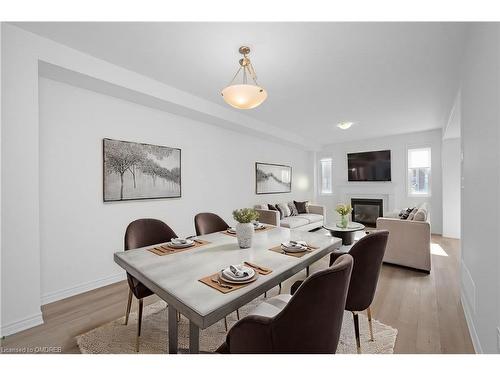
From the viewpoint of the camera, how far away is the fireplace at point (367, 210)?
6342 millimetres

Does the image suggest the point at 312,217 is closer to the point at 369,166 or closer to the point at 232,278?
the point at 369,166

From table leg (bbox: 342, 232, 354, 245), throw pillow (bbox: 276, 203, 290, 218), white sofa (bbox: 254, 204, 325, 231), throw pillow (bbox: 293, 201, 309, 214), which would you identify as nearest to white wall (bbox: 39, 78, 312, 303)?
white sofa (bbox: 254, 204, 325, 231)

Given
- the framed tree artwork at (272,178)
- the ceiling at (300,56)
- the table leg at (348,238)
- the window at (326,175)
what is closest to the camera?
the ceiling at (300,56)

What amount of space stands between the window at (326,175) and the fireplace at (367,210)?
3.04ft

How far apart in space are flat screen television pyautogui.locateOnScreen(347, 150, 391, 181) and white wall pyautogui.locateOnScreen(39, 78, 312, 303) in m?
4.86

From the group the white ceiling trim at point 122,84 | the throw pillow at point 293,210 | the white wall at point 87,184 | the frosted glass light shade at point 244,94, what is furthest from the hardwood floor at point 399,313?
the throw pillow at point 293,210

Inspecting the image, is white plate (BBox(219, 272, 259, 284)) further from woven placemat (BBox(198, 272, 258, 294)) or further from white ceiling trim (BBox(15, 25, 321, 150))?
white ceiling trim (BBox(15, 25, 321, 150))

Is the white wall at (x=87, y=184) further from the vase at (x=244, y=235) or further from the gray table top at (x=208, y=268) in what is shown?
the vase at (x=244, y=235)

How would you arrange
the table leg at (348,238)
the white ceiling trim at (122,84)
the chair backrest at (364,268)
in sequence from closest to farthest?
1. the chair backrest at (364,268)
2. the white ceiling trim at (122,84)
3. the table leg at (348,238)

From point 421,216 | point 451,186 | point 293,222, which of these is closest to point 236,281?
point 421,216

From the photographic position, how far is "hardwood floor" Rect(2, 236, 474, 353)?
69.8 inches

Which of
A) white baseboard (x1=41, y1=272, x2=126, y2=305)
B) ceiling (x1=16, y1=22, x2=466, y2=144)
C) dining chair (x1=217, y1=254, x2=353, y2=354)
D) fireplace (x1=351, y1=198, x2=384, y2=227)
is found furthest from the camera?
fireplace (x1=351, y1=198, x2=384, y2=227)

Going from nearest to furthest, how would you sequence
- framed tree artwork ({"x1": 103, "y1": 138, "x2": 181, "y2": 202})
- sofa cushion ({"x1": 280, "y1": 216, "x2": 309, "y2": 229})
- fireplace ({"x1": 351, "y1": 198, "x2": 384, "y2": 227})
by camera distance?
framed tree artwork ({"x1": 103, "y1": 138, "x2": 181, "y2": 202}), sofa cushion ({"x1": 280, "y1": 216, "x2": 309, "y2": 229}), fireplace ({"x1": 351, "y1": 198, "x2": 384, "y2": 227})
